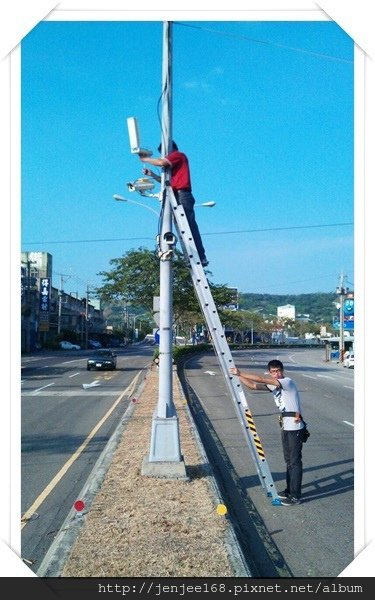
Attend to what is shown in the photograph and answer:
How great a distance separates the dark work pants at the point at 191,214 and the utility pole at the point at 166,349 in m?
0.21

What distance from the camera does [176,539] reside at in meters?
4.96

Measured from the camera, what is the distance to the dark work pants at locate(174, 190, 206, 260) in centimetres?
642

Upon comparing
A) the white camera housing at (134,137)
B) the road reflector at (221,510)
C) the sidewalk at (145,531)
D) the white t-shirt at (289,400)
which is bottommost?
the sidewalk at (145,531)

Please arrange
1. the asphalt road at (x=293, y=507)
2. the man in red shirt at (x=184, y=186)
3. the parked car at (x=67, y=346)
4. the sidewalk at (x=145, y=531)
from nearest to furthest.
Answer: the sidewalk at (x=145, y=531)
the asphalt road at (x=293, y=507)
the man in red shirt at (x=184, y=186)
the parked car at (x=67, y=346)

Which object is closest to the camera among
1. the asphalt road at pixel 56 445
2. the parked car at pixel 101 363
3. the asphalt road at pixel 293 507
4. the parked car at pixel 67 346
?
the asphalt road at pixel 293 507

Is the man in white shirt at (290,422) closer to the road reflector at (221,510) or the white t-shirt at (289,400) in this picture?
the white t-shirt at (289,400)

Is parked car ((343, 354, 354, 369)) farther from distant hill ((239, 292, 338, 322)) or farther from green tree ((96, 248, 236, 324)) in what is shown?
distant hill ((239, 292, 338, 322))

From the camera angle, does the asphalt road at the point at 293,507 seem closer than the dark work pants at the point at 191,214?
Yes

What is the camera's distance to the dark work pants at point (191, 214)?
6418 mm

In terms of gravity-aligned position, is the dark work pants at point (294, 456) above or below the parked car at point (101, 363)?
above

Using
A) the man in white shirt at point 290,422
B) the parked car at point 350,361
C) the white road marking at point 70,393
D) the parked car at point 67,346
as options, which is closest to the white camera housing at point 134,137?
the man in white shirt at point 290,422

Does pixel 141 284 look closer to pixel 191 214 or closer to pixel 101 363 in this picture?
pixel 101 363

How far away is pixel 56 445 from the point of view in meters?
10.2

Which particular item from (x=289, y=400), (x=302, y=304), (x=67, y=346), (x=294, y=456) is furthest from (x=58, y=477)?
(x=302, y=304)
